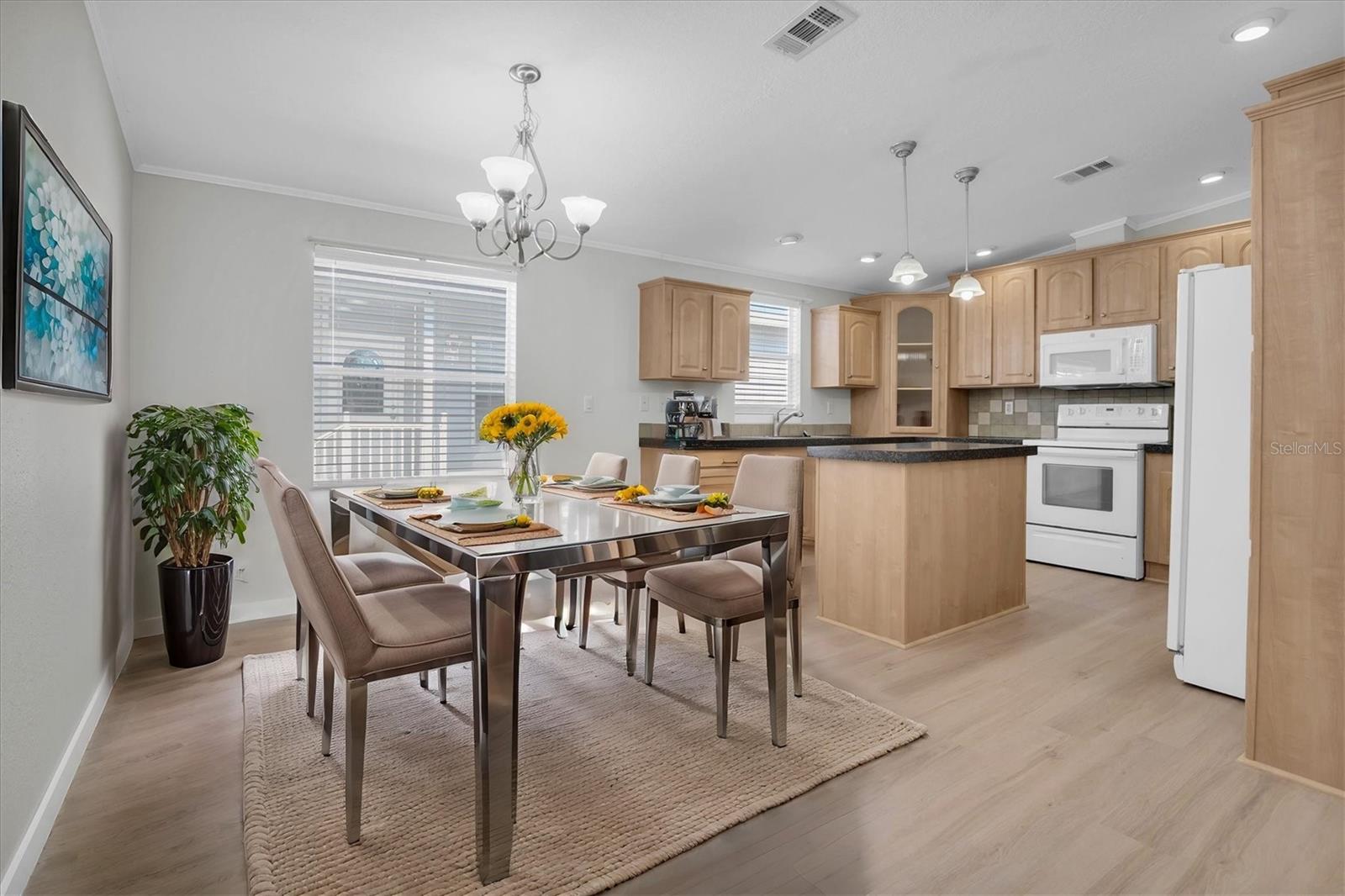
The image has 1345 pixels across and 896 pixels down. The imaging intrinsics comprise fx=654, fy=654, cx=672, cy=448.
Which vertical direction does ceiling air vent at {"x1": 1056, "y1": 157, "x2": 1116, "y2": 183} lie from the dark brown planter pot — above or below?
above

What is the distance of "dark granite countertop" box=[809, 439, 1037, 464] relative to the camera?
302cm

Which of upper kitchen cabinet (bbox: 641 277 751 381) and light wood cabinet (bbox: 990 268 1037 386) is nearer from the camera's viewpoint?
upper kitchen cabinet (bbox: 641 277 751 381)

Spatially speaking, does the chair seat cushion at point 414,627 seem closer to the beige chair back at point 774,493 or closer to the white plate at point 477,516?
the white plate at point 477,516

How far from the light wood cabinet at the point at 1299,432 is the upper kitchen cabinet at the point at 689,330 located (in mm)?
3366

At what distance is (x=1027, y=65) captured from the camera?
2459 millimetres

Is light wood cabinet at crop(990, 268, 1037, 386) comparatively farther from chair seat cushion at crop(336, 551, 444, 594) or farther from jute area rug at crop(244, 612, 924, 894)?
chair seat cushion at crop(336, 551, 444, 594)

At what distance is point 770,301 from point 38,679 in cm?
529

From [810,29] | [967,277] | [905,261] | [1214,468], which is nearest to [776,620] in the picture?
[1214,468]

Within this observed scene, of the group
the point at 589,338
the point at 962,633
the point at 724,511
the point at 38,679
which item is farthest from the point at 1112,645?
→ the point at 38,679

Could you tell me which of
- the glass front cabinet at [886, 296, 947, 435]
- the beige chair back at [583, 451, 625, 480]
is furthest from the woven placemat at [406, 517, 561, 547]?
the glass front cabinet at [886, 296, 947, 435]

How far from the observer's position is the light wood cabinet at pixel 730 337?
5.06 metres

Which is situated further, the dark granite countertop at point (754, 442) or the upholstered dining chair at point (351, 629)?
the dark granite countertop at point (754, 442)

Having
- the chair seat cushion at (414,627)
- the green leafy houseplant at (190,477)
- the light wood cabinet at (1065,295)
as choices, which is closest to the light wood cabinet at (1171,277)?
the light wood cabinet at (1065,295)

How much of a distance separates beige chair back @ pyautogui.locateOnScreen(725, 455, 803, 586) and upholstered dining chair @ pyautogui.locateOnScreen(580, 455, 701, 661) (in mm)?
213
